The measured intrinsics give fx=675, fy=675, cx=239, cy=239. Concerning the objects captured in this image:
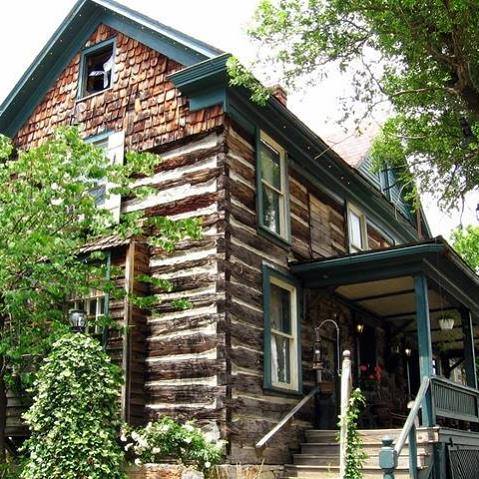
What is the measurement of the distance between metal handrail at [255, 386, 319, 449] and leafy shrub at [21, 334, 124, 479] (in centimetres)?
220

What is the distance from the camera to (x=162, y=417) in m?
10.2

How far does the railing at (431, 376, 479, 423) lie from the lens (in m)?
10.7

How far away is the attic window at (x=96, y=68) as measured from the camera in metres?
13.3

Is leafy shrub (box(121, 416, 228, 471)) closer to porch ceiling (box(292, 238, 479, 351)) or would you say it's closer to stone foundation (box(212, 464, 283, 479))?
stone foundation (box(212, 464, 283, 479))

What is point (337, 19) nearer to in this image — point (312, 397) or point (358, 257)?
point (358, 257)

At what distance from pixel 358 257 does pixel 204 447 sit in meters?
4.39

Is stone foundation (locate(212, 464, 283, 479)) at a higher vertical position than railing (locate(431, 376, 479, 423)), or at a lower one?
lower

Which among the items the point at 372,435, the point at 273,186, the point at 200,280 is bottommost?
the point at 372,435

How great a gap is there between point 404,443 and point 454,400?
10.7 ft

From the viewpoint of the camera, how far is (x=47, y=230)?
9.68m

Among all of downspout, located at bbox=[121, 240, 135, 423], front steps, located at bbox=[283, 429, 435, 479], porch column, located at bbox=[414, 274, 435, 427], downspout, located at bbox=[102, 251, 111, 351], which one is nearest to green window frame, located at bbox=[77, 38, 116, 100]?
downspout, located at bbox=[102, 251, 111, 351]

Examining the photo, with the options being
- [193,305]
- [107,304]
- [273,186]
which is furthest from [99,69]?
[193,305]

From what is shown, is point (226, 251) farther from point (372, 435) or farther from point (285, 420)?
point (372, 435)

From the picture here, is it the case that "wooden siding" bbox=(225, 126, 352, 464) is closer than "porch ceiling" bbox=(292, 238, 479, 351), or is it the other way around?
"wooden siding" bbox=(225, 126, 352, 464)
